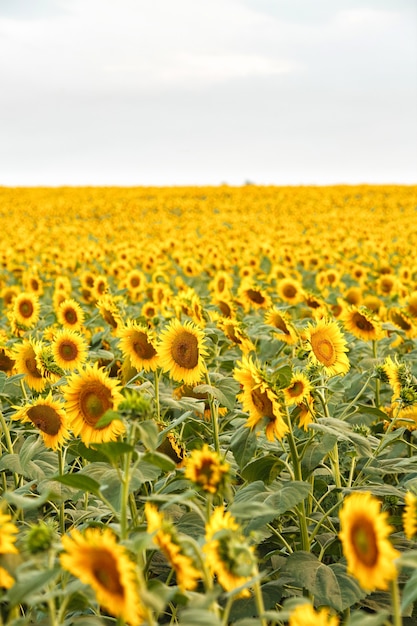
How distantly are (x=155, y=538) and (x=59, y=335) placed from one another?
1.95 meters

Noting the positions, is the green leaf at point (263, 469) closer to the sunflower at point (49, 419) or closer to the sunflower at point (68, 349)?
the sunflower at point (49, 419)

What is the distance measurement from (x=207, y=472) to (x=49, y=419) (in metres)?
1.27

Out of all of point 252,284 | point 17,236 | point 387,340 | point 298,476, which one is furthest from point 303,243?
point 298,476

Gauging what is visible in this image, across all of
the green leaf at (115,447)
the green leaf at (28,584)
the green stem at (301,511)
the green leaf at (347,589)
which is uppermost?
the green leaf at (115,447)

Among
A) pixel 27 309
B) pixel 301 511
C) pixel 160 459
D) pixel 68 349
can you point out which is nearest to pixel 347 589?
pixel 301 511

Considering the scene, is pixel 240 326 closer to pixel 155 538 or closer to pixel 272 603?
pixel 272 603

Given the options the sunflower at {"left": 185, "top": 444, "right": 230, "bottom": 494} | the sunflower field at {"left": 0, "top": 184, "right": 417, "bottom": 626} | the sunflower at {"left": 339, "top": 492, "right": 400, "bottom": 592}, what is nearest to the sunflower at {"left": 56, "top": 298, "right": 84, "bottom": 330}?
the sunflower field at {"left": 0, "top": 184, "right": 417, "bottom": 626}

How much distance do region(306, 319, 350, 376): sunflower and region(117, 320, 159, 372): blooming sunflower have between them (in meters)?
0.69

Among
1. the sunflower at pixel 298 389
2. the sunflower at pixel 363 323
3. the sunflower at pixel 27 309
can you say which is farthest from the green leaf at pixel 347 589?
the sunflower at pixel 27 309

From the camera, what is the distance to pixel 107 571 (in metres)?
1.34

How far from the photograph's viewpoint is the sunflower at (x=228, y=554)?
1.42 metres

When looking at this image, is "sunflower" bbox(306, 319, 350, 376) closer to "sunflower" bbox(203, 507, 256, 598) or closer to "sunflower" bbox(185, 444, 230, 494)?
"sunflower" bbox(185, 444, 230, 494)

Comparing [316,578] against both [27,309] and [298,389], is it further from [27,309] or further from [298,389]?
[27,309]

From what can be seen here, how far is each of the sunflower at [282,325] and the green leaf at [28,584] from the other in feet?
7.79
